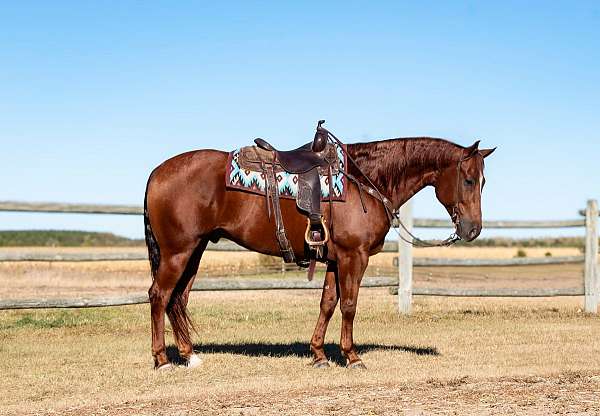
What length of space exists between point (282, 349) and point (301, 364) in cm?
116

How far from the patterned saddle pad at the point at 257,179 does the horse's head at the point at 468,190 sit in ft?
3.51

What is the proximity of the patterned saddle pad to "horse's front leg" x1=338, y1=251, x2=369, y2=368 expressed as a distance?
0.57 m

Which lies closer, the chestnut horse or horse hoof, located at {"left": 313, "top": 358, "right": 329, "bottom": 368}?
the chestnut horse

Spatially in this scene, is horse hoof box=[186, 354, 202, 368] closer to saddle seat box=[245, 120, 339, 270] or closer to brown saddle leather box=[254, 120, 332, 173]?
saddle seat box=[245, 120, 339, 270]

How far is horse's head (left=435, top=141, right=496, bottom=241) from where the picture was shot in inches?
277

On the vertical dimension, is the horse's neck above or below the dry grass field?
above

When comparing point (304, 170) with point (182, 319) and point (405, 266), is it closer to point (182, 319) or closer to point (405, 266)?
point (182, 319)

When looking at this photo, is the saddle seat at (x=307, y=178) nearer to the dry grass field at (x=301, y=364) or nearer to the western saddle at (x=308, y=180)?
the western saddle at (x=308, y=180)

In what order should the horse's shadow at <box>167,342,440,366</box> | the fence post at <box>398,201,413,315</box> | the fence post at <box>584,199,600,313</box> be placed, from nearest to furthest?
the horse's shadow at <box>167,342,440,366</box>
the fence post at <box>398,201,413,315</box>
the fence post at <box>584,199,600,313</box>

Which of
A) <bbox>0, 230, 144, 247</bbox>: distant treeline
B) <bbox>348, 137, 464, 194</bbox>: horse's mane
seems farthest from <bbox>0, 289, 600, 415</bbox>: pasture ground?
<bbox>0, 230, 144, 247</bbox>: distant treeline

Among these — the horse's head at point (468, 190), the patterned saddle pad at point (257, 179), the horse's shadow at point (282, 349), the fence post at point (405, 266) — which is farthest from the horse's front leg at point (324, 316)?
the fence post at point (405, 266)

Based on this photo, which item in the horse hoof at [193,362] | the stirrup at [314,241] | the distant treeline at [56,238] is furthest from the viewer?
the distant treeline at [56,238]

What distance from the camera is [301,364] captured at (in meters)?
7.34

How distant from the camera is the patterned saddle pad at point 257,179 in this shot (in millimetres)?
7008
